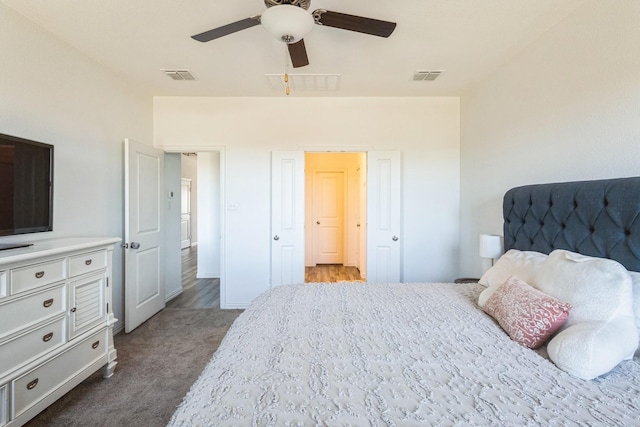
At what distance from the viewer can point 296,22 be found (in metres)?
1.50

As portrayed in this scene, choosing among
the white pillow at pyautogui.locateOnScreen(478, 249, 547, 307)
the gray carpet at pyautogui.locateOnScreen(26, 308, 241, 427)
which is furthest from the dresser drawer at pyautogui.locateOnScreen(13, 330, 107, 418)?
the white pillow at pyautogui.locateOnScreen(478, 249, 547, 307)

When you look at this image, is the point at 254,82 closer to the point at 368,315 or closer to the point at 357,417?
the point at 368,315

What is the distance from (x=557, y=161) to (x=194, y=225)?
8581 mm

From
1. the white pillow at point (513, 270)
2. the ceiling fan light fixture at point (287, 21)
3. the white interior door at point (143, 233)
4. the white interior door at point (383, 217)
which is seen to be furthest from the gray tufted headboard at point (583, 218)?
the white interior door at point (143, 233)

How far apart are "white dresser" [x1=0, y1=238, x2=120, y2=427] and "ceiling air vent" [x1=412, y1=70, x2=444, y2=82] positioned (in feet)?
10.4

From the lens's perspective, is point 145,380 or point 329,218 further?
point 329,218

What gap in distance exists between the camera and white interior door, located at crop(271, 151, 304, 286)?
3469 mm

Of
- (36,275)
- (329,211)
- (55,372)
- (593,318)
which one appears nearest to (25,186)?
(36,275)

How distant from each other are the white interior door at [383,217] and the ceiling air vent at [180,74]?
7.10 feet

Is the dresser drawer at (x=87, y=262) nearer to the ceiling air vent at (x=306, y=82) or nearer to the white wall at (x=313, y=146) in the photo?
the white wall at (x=313, y=146)

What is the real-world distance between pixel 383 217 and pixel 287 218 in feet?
3.95

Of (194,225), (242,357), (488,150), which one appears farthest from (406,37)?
(194,225)

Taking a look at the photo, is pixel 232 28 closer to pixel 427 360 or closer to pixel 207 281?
pixel 427 360

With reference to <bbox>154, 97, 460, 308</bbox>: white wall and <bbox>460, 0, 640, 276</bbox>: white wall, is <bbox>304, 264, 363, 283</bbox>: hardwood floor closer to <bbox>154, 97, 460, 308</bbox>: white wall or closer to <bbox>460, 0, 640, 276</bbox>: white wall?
<bbox>154, 97, 460, 308</bbox>: white wall
